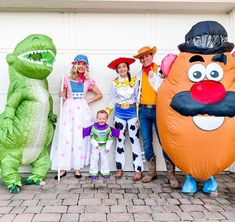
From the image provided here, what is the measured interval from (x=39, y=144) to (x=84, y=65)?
4.19 feet

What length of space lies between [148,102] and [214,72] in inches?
44.5

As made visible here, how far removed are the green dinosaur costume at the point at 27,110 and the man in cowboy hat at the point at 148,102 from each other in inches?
49.6

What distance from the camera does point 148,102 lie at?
14.9 feet

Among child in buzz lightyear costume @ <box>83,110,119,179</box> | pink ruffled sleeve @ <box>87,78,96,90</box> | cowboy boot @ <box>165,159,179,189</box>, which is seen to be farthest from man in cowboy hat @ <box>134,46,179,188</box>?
pink ruffled sleeve @ <box>87,78,96,90</box>

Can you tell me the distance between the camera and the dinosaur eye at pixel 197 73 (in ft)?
12.1

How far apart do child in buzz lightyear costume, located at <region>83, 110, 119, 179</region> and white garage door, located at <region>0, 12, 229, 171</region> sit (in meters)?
0.36

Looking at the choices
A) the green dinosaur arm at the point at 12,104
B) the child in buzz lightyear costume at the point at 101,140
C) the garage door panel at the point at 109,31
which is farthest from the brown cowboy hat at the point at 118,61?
the green dinosaur arm at the point at 12,104

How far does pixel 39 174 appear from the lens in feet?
14.5

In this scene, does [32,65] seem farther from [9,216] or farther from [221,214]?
[221,214]

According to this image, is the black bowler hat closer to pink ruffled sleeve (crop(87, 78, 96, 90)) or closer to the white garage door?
the white garage door

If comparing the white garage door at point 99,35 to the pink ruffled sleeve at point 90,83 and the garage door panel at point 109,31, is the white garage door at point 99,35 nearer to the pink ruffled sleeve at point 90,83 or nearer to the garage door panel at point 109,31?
the garage door panel at point 109,31

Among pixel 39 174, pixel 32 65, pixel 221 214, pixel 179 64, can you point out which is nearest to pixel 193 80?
pixel 179 64

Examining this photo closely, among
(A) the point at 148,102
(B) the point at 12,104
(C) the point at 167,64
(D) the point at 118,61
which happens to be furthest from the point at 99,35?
(B) the point at 12,104

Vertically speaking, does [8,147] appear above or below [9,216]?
above
